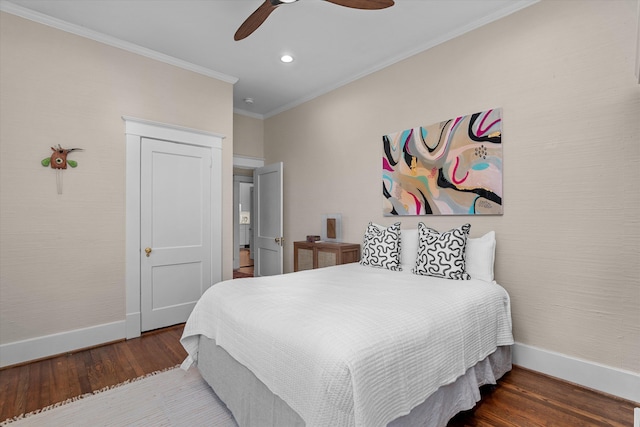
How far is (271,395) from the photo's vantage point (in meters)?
1.51

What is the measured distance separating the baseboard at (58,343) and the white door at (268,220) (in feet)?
6.97

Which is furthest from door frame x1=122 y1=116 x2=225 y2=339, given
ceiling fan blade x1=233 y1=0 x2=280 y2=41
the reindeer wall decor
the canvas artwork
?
the canvas artwork

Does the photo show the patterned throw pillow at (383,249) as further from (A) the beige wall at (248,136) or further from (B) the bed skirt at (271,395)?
(A) the beige wall at (248,136)

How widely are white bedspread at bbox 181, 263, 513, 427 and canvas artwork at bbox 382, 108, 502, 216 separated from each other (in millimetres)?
826

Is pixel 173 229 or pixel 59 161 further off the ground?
pixel 59 161

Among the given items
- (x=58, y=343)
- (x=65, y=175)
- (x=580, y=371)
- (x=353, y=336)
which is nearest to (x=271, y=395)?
(x=353, y=336)

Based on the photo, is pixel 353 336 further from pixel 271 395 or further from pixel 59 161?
pixel 59 161

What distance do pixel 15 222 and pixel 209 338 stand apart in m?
2.06

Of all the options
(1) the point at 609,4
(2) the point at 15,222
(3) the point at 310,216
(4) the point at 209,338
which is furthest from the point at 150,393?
(1) the point at 609,4

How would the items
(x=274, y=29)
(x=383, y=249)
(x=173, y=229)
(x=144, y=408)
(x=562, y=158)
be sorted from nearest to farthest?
(x=144, y=408), (x=562, y=158), (x=274, y=29), (x=383, y=249), (x=173, y=229)

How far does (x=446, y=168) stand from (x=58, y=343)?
3.90 meters

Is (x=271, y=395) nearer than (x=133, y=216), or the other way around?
(x=271, y=395)

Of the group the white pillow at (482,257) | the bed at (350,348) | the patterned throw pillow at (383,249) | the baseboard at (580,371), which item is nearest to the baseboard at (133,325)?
the bed at (350,348)

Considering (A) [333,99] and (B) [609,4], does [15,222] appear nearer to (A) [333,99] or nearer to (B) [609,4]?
(A) [333,99]
